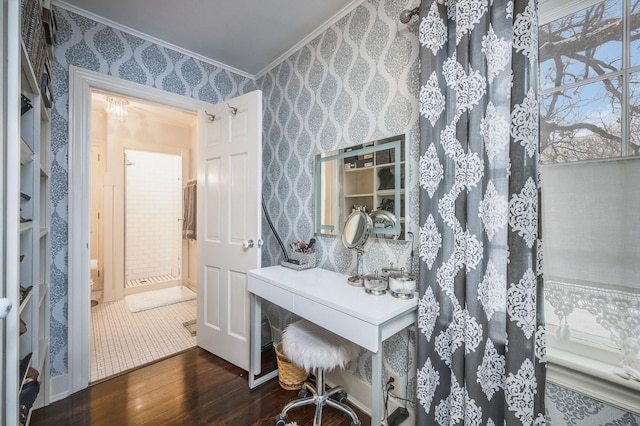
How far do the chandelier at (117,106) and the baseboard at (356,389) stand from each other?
373 cm

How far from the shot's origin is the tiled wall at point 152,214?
13.3 ft

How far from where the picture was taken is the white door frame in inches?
70.3

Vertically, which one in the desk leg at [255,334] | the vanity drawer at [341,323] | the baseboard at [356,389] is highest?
the vanity drawer at [341,323]

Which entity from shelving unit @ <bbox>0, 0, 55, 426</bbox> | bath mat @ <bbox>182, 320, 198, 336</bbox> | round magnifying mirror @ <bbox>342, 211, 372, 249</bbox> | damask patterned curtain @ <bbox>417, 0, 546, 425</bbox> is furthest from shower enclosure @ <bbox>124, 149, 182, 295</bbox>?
damask patterned curtain @ <bbox>417, 0, 546, 425</bbox>

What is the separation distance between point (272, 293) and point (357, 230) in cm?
66

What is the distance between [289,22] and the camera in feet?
6.32

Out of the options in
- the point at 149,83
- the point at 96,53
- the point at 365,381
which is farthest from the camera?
the point at 149,83

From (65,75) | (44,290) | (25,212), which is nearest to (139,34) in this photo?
(65,75)

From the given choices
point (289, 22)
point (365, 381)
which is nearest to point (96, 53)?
point (289, 22)

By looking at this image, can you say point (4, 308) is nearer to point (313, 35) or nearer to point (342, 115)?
point (342, 115)

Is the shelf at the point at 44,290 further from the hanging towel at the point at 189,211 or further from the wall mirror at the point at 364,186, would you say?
the hanging towel at the point at 189,211

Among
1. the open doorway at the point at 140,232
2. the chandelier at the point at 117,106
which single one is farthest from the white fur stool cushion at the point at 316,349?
the chandelier at the point at 117,106

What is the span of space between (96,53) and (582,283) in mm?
3148

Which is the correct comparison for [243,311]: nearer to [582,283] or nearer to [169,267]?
[582,283]
